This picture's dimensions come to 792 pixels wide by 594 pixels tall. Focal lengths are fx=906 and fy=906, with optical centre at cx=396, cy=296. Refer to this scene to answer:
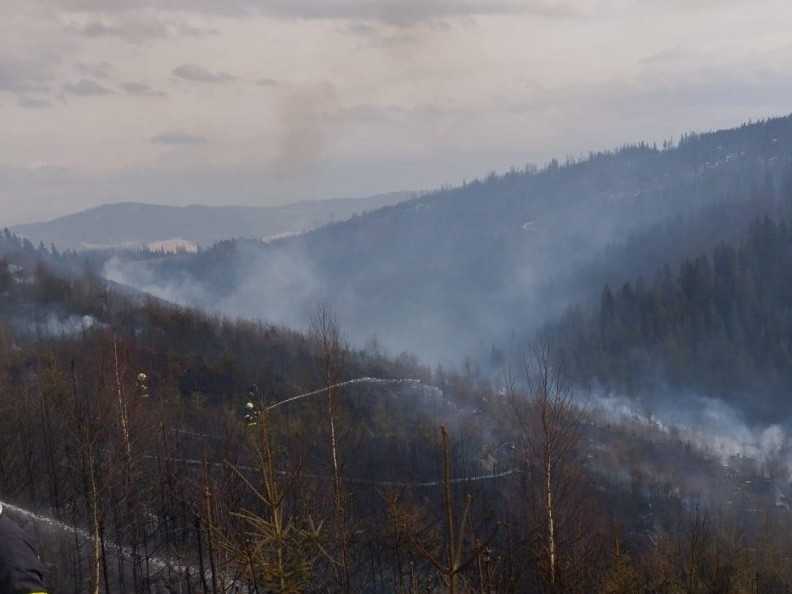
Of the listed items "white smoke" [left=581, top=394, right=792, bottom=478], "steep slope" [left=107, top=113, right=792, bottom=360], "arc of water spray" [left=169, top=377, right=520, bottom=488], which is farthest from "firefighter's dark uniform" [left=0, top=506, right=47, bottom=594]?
"steep slope" [left=107, top=113, right=792, bottom=360]

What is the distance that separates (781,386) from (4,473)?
91.6 metres

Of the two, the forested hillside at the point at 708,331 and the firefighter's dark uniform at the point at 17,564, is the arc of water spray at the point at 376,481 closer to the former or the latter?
the firefighter's dark uniform at the point at 17,564

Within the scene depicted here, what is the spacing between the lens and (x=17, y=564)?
314 centimetres

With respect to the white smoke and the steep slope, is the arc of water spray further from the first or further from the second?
the steep slope

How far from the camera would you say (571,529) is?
21.5 metres

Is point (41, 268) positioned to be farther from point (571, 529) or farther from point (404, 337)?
point (404, 337)

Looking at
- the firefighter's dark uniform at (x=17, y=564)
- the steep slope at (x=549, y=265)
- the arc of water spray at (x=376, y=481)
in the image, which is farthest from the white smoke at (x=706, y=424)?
the firefighter's dark uniform at (x=17, y=564)

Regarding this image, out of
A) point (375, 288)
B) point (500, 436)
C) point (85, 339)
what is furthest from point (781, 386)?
point (375, 288)

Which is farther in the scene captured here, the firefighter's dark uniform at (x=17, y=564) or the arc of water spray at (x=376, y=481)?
the arc of water spray at (x=376, y=481)

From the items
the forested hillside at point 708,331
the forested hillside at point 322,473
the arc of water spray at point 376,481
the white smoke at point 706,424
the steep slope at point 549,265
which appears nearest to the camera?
the forested hillside at point 322,473

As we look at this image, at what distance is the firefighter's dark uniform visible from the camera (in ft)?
10.2

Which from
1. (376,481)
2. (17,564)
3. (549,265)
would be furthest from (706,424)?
(17,564)

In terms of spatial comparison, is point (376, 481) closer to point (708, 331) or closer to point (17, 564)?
point (17, 564)

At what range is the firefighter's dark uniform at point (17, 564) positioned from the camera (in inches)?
122
